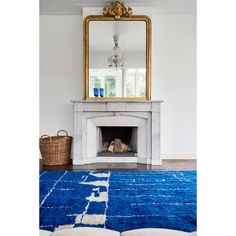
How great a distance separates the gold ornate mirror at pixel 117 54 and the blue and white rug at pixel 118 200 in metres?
1.46

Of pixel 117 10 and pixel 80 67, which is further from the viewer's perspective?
pixel 80 67

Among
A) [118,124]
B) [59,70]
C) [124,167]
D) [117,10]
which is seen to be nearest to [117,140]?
[118,124]

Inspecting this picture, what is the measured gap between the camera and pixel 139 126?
4.40 meters

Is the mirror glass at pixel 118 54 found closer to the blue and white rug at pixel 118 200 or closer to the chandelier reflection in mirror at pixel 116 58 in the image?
the chandelier reflection in mirror at pixel 116 58

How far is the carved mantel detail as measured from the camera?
421 centimetres

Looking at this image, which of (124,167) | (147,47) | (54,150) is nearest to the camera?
(124,167)

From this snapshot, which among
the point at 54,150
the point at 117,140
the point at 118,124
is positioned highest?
the point at 118,124

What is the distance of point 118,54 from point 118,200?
2.71m

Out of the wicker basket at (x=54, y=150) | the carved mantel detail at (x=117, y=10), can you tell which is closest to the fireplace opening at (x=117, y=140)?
the wicker basket at (x=54, y=150)

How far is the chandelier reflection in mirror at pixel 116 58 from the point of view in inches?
171

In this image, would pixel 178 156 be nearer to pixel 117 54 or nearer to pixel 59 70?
pixel 117 54

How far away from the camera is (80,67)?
462 cm

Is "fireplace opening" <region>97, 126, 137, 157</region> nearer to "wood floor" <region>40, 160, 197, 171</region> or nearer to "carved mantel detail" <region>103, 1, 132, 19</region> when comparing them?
"wood floor" <region>40, 160, 197, 171</region>
